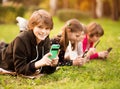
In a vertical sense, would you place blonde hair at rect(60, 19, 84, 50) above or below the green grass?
above

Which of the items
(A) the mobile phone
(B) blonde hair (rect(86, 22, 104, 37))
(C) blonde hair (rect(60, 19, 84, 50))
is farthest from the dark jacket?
(B) blonde hair (rect(86, 22, 104, 37))

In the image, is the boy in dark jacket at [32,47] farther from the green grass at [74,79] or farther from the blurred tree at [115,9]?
the blurred tree at [115,9]

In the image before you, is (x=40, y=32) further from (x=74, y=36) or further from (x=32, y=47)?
(x=74, y=36)

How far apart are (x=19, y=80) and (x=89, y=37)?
7.66 ft

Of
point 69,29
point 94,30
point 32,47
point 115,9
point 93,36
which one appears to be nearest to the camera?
point 32,47

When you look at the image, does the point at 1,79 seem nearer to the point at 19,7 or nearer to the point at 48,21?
the point at 48,21

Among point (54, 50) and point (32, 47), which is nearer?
point (54, 50)

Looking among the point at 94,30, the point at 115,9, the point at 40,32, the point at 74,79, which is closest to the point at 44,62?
the point at 40,32

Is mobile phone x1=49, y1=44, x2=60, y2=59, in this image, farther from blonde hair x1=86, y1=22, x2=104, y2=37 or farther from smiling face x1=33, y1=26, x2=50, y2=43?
blonde hair x1=86, y1=22, x2=104, y2=37

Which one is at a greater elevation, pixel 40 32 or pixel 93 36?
pixel 40 32

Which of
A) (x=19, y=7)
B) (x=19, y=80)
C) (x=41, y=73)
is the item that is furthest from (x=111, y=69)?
(x=19, y=7)

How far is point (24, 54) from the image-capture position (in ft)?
16.9

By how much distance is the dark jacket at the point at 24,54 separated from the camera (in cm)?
512

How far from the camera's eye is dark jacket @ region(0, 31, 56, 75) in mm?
5121
